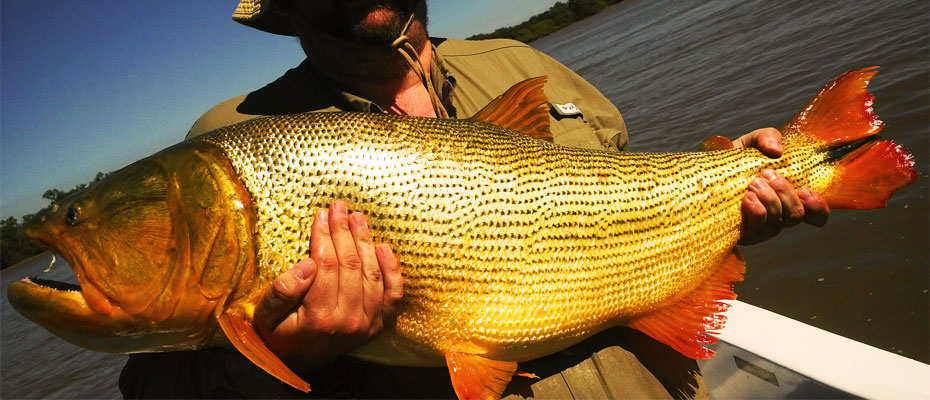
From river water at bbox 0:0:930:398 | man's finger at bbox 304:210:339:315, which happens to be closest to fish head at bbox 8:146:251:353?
man's finger at bbox 304:210:339:315

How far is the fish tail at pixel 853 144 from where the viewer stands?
253 cm

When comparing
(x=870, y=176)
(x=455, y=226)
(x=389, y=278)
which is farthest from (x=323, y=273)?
(x=870, y=176)

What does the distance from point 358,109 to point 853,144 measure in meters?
2.63

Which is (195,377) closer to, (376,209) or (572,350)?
(376,209)

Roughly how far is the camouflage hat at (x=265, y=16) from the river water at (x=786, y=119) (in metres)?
5.15

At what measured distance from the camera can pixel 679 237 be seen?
2.43 m

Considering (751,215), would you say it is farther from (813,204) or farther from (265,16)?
(265,16)

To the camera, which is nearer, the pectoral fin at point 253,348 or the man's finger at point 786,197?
the pectoral fin at point 253,348

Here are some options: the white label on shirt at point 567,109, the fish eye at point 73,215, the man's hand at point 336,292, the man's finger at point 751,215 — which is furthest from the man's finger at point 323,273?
the man's finger at point 751,215

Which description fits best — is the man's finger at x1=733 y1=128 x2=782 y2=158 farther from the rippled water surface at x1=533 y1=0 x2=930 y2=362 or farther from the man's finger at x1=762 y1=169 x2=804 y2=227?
the rippled water surface at x1=533 y1=0 x2=930 y2=362

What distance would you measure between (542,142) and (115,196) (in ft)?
5.87

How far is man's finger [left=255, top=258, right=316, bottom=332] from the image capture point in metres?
1.76

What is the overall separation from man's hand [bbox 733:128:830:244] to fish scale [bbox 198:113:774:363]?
9.5 inches

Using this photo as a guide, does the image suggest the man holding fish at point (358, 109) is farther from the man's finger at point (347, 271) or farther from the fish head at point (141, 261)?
the fish head at point (141, 261)
